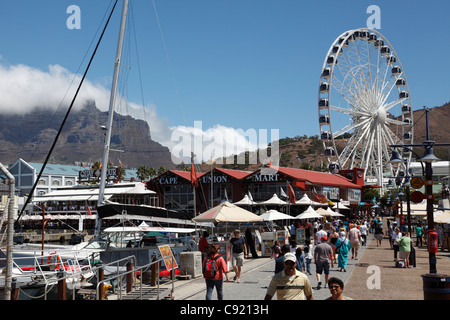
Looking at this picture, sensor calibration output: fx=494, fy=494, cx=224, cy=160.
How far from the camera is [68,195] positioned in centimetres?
6800

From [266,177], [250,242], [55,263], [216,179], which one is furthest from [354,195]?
[55,263]

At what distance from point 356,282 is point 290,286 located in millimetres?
8561

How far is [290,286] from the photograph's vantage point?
772 centimetres

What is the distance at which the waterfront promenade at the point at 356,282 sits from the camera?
1312 cm

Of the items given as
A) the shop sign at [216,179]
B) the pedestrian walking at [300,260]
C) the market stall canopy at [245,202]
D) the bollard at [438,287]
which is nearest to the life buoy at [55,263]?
the pedestrian walking at [300,260]

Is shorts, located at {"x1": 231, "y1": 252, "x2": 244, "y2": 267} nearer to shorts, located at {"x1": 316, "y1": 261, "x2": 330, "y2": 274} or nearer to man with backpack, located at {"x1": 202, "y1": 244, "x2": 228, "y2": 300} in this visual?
shorts, located at {"x1": 316, "y1": 261, "x2": 330, "y2": 274}

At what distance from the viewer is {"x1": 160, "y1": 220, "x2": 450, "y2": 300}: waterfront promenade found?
517 inches

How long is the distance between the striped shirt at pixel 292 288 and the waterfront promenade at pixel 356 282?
5132mm

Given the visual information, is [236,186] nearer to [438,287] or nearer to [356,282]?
[356,282]

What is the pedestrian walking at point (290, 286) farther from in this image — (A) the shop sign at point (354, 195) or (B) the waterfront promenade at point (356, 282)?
(A) the shop sign at point (354, 195)

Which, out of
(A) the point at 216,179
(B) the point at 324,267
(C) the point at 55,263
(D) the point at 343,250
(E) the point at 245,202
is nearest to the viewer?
(B) the point at 324,267

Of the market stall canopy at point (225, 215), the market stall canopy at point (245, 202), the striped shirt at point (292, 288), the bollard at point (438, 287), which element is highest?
the market stall canopy at point (245, 202)

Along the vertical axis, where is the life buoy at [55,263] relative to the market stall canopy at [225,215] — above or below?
below
